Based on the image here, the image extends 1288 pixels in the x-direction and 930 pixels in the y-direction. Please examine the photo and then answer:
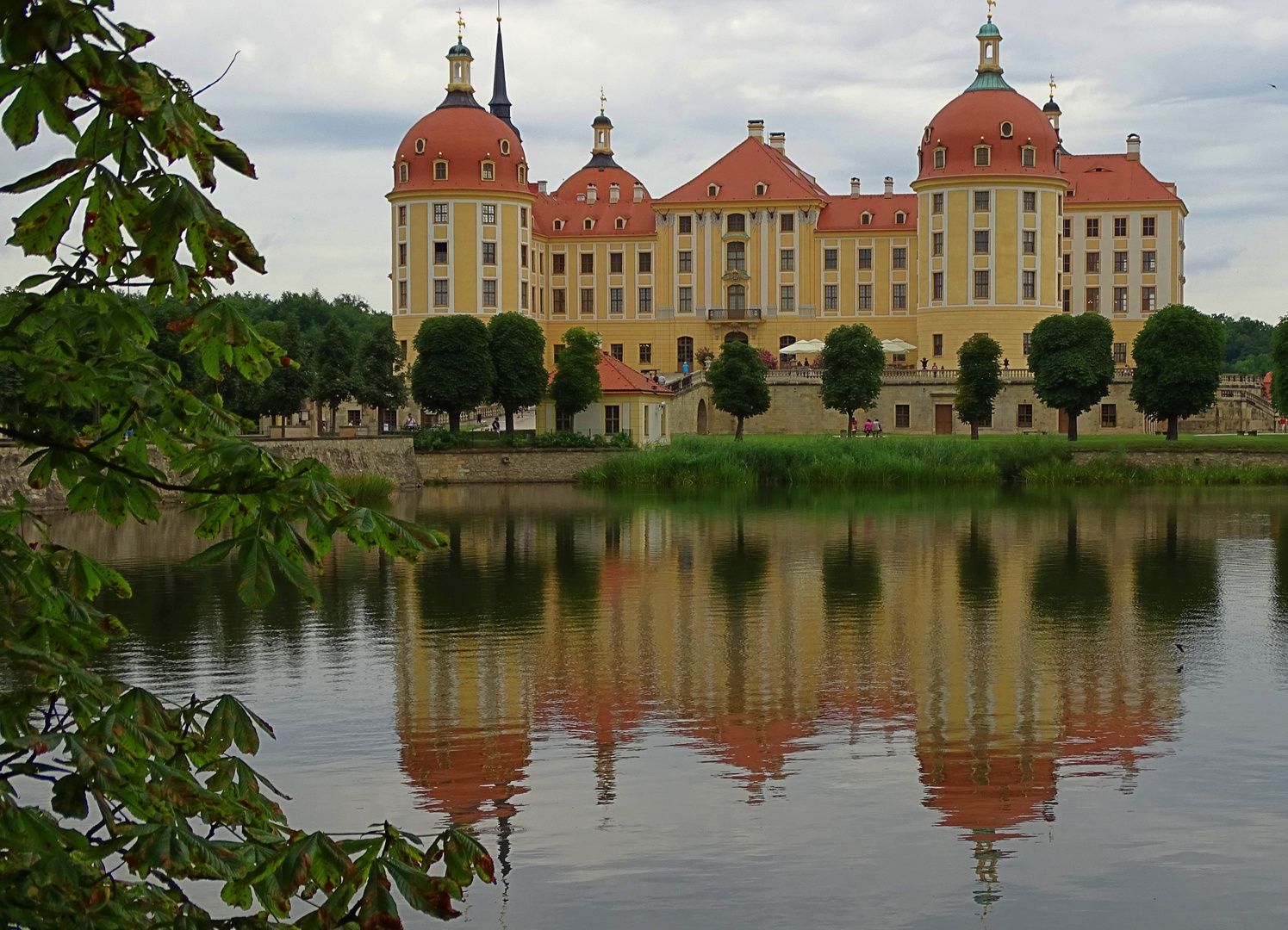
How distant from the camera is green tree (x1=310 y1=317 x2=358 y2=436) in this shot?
5228 cm

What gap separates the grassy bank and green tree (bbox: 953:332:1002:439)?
287 inches

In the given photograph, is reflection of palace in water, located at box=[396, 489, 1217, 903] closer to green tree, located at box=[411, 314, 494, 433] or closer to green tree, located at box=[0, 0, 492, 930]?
green tree, located at box=[0, 0, 492, 930]

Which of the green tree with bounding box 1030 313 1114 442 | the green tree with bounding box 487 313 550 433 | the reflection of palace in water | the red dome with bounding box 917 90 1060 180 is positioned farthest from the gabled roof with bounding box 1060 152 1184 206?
the reflection of palace in water

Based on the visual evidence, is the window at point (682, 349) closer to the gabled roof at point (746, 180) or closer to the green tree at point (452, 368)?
the gabled roof at point (746, 180)

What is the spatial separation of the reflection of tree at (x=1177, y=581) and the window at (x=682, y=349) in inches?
1643

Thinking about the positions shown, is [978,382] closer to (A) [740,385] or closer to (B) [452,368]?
(A) [740,385]

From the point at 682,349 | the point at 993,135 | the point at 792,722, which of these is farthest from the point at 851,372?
the point at 792,722

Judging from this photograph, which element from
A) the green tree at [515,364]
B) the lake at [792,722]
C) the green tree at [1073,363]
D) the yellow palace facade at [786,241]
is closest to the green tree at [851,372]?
the green tree at [1073,363]

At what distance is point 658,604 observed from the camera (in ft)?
70.8

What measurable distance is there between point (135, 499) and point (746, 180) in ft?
224

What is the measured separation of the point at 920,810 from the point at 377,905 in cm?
759

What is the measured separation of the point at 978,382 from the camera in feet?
186

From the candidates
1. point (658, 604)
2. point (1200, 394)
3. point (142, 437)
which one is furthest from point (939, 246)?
point (142, 437)

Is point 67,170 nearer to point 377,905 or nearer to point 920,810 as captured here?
point 377,905
